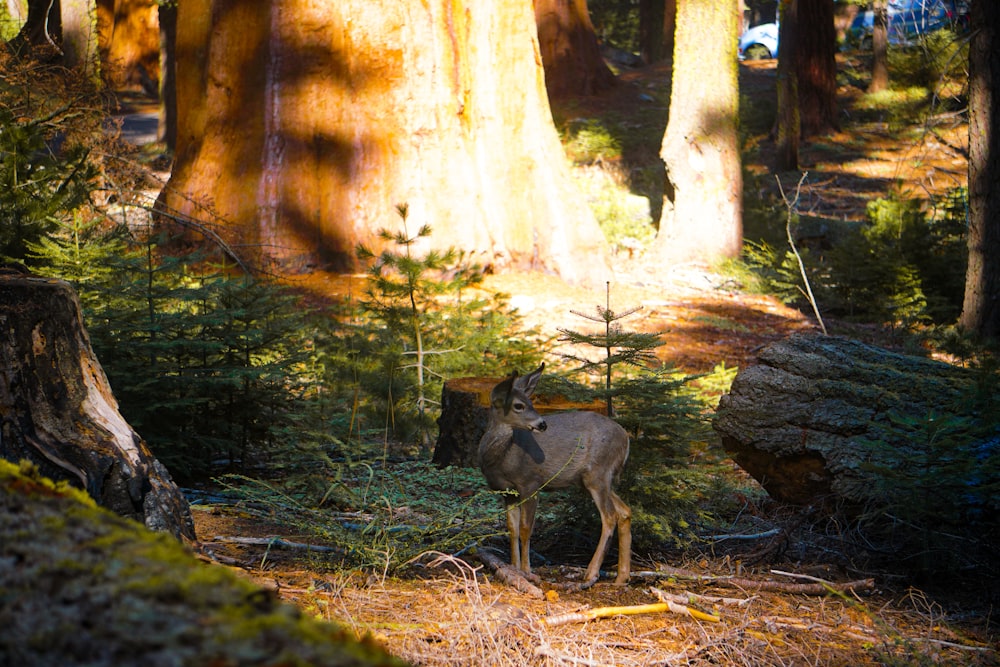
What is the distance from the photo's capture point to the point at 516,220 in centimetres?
1455

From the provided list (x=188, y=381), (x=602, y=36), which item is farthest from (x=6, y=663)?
(x=602, y=36)

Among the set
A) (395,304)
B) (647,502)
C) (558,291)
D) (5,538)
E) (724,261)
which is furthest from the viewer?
(724,261)

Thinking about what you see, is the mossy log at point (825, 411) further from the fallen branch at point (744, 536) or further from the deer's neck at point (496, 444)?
the deer's neck at point (496, 444)

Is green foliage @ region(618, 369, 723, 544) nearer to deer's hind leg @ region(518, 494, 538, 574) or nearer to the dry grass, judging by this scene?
the dry grass

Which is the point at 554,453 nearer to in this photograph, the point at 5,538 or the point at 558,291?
the point at 5,538

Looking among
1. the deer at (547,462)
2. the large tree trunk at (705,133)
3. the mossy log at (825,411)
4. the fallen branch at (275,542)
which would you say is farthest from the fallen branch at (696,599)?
the large tree trunk at (705,133)

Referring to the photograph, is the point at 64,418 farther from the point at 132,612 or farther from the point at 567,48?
the point at 567,48

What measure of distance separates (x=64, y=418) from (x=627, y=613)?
2643mm

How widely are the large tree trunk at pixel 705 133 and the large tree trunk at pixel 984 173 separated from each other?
5.20 metres

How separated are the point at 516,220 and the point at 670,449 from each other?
30.8 ft

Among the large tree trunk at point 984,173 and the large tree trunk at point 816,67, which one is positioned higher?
the large tree trunk at point 816,67

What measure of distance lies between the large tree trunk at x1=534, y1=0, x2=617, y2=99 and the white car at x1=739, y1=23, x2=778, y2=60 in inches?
690

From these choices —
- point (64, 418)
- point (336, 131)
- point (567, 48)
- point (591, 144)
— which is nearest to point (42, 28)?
point (336, 131)

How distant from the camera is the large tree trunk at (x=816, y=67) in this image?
2817cm
